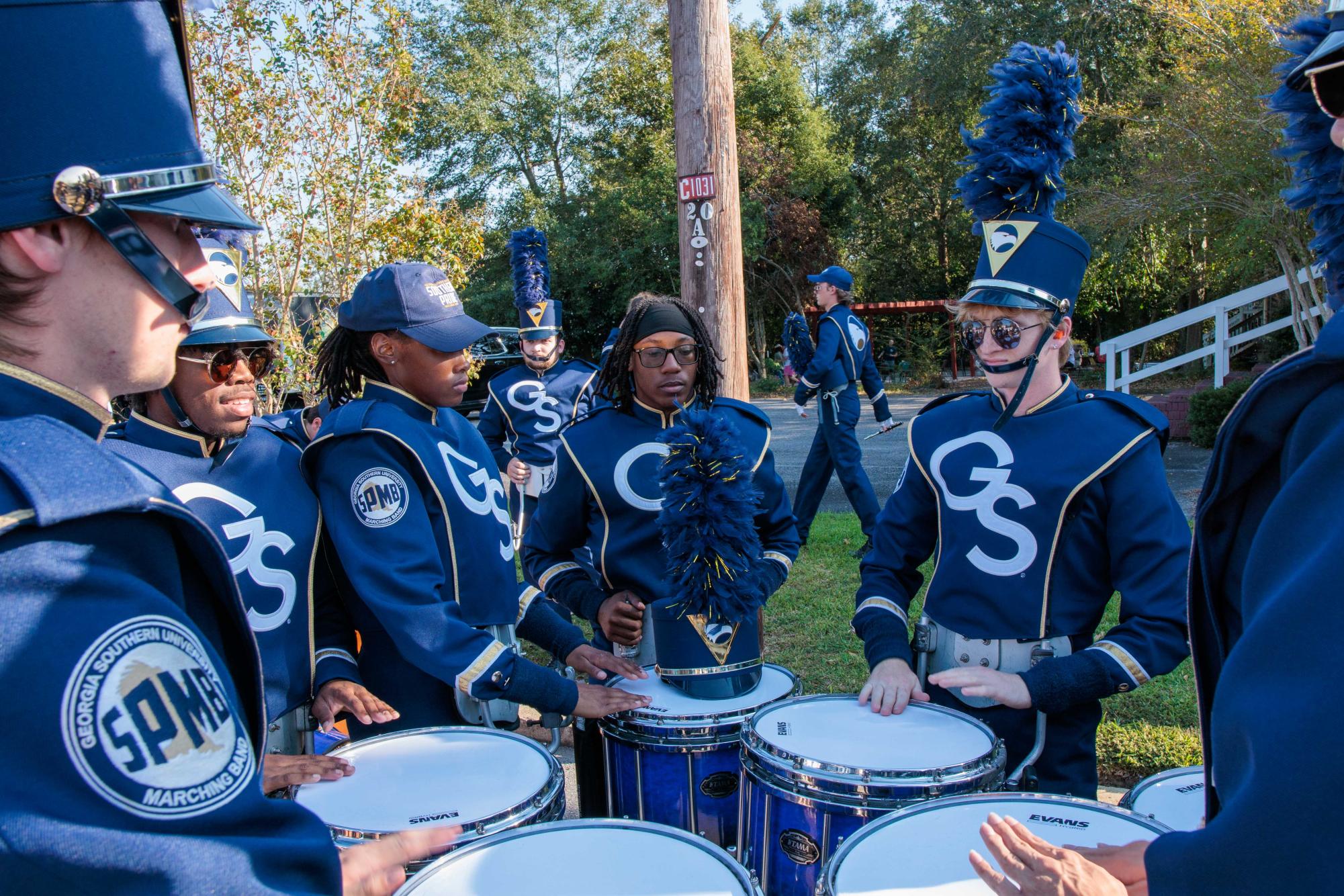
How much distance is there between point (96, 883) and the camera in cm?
94

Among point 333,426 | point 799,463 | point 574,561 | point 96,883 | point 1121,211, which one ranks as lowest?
point 799,463

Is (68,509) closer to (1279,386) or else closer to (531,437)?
(1279,386)

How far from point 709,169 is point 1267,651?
4321 mm

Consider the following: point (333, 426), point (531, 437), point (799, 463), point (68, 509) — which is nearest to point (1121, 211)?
point (799, 463)

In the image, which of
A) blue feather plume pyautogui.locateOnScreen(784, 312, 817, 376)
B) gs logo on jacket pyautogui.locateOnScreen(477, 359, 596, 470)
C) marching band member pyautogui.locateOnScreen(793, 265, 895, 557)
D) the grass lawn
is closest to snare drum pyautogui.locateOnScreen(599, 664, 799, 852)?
the grass lawn

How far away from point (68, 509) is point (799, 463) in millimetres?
13011

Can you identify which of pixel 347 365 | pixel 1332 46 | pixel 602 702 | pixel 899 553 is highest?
pixel 1332 46

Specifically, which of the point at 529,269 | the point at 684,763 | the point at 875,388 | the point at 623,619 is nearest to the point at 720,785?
the point at 684,763

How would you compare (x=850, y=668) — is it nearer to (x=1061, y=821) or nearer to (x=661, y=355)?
(x=661, y=355)

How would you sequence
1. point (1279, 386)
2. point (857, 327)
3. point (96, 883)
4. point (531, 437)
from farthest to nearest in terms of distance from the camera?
point (857, 327) < point (531, 437) < point (1279, 386) < point (96, 883)

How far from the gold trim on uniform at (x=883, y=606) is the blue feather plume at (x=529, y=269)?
17.9 feet

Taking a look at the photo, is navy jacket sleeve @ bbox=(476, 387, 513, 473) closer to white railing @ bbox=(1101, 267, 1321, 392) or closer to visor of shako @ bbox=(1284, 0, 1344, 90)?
visor of shako @ bbox=(1284, 0, 1344, 90)

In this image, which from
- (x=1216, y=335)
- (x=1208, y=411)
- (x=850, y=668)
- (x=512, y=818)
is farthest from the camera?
(x=1216, y=335)

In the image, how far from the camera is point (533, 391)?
7.56m
